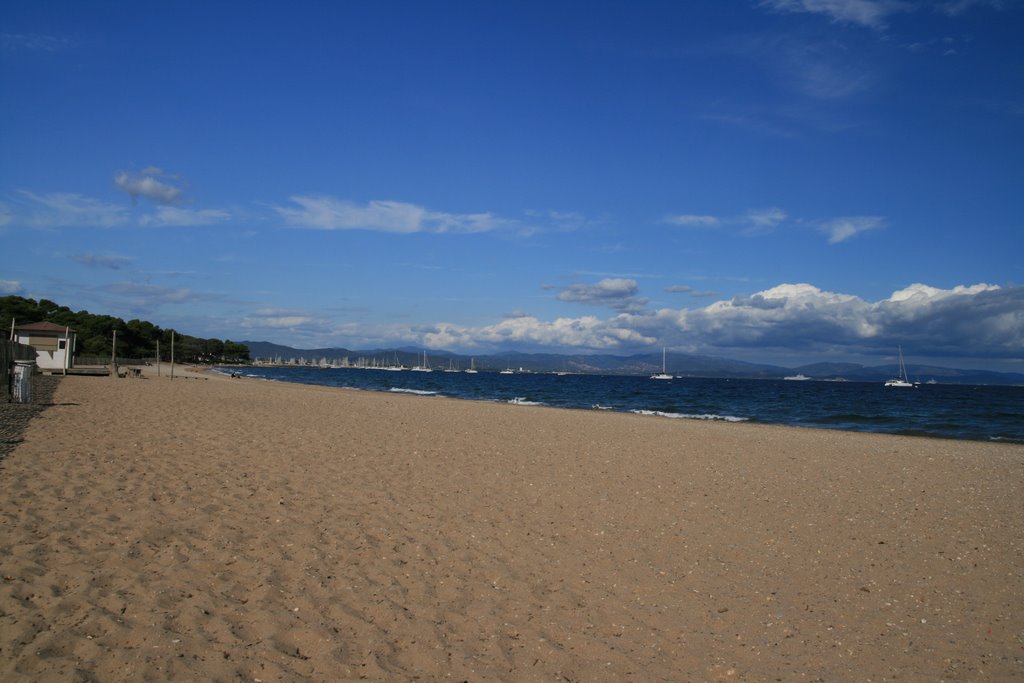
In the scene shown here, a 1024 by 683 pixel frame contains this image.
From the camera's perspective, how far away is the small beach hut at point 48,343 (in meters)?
38.8

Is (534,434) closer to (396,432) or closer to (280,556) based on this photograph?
(396,432)

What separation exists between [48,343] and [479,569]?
4565 centimetres

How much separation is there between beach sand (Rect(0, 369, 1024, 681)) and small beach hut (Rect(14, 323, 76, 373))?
3263 centimetres

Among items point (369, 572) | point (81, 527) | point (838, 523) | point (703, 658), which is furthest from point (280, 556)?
point (838, 523)

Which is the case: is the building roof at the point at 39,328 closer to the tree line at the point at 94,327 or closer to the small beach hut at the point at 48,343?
the small beach hut at the point at 48,343

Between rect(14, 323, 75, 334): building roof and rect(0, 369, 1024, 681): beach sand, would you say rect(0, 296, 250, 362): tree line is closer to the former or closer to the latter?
rect(14, 323, 75, 334): building roof

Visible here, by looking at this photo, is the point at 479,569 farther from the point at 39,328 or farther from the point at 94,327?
the point at 94,327

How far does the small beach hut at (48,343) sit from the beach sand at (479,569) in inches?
1285

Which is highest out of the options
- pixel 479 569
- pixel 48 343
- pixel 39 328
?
pixel 39 328

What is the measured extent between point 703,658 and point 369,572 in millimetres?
2995

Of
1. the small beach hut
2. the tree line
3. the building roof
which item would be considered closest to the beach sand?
the small beach hut

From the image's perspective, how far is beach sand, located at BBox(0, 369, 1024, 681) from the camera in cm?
460

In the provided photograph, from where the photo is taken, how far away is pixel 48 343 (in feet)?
135

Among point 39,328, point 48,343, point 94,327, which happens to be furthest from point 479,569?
point 94,327
